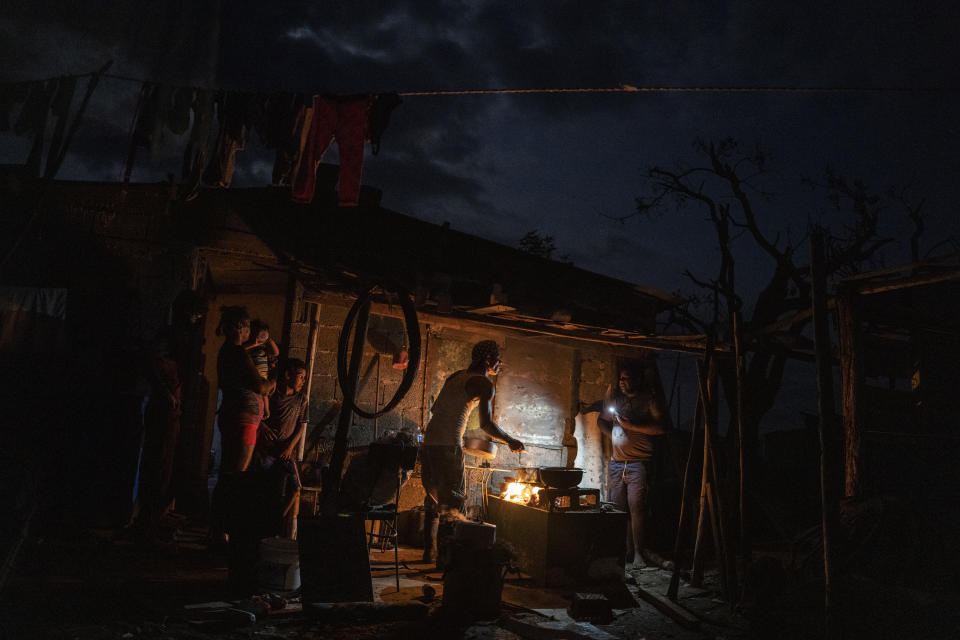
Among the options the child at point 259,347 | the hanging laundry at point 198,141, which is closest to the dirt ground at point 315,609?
the child at point 259,347

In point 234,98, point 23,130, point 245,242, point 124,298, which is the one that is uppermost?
point 234,98

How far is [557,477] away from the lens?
7.30 meters

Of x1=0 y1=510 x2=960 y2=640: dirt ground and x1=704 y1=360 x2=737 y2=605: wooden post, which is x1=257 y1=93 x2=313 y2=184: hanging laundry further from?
x1=704 y1=360 x2=737 y2=605: wooden post

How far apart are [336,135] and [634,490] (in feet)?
21.4

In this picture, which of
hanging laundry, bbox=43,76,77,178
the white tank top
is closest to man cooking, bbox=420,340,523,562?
the white tank top

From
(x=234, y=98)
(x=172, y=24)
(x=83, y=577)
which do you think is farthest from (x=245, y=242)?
(x=83, y=577)

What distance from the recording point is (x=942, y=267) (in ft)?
18.3

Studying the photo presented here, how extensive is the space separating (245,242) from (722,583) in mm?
8395

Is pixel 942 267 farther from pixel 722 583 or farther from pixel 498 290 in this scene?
pixel 498 290

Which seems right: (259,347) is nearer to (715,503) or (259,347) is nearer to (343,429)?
(343,429)

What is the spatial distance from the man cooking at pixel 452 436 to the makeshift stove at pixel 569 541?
34.7 inches

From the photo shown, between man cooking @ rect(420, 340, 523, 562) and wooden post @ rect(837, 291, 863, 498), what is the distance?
3543 mm

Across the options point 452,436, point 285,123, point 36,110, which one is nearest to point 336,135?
point 285,123

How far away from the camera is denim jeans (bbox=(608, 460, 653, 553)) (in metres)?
8.52
